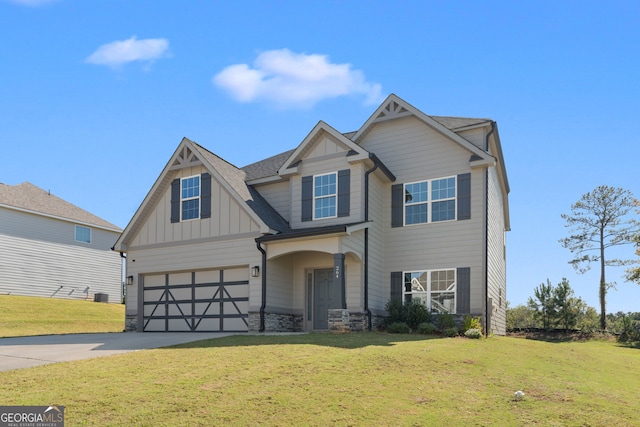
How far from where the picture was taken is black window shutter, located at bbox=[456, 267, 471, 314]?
64.3ft

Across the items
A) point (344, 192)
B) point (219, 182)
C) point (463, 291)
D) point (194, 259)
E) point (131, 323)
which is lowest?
point (131, 323)

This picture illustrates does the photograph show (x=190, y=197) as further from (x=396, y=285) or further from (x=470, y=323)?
(x=470, y=323)

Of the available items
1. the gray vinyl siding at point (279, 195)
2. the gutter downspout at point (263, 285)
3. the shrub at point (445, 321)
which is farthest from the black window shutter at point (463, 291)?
the gray vinyl siding at point (279, 195)

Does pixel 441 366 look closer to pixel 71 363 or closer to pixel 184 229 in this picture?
pixel 71 363

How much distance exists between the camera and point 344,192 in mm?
20750

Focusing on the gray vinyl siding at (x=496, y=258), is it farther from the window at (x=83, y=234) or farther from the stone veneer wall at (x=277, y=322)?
the window at (x=83, y=234)

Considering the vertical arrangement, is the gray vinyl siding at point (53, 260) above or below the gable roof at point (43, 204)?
below

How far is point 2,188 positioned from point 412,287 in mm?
25605

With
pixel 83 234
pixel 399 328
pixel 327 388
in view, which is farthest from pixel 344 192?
pixel 83 234

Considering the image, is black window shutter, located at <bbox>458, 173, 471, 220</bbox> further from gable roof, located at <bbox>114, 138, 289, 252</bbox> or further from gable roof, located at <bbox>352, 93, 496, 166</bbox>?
gable roof, located at <bbox>114, 138, 289, 252</bbox>

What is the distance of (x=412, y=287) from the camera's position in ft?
68.2

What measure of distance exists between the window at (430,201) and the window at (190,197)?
783 centimetres

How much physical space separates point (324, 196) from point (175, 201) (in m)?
5.97

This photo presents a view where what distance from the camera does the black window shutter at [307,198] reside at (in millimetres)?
21484
